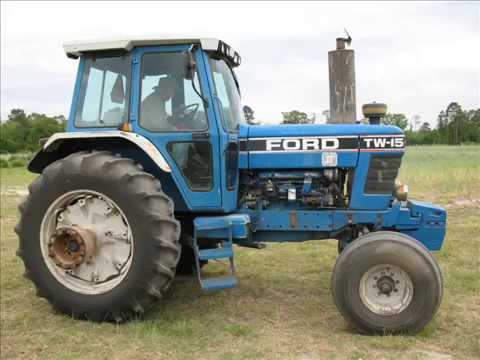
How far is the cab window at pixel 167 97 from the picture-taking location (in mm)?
Answer: 4613

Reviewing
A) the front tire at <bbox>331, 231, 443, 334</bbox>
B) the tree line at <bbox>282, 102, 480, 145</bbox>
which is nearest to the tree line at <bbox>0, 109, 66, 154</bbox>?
the tree line at <bbox>282, 102, 480, 145</bbox>

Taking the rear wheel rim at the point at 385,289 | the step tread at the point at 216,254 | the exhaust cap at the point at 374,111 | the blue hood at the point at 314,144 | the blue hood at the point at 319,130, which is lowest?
the rear wheel rim at the point at 385,289

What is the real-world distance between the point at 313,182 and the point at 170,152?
1.36 metres

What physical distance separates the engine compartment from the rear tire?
94 cm

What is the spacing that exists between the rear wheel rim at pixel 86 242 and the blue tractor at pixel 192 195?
0.01 meters

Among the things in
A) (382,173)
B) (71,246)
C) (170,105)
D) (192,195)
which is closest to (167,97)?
(170,105)

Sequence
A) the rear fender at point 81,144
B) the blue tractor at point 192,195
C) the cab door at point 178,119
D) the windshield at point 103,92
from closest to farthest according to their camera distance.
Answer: the blue tractor at point 192,195 < the rear fender at point 81,144 < the cab door at point 178,119 < the windshield at point 103,92

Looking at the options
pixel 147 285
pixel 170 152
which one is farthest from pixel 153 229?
pixel 170 152

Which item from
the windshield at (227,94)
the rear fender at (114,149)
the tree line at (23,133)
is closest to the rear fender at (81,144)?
the rear fender at (114,149)

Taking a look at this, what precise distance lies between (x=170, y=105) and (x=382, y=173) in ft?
6.60

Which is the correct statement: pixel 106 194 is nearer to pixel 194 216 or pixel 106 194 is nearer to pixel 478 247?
pixel 194 216

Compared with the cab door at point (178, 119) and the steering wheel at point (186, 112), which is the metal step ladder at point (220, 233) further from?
the steering wheel at point (186, 112)

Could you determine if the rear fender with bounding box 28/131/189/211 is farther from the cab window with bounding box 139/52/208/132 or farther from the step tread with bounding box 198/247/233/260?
the step tread with bounding box 198/247/233/260

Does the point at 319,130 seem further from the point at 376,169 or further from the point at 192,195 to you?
the point at 192,195
